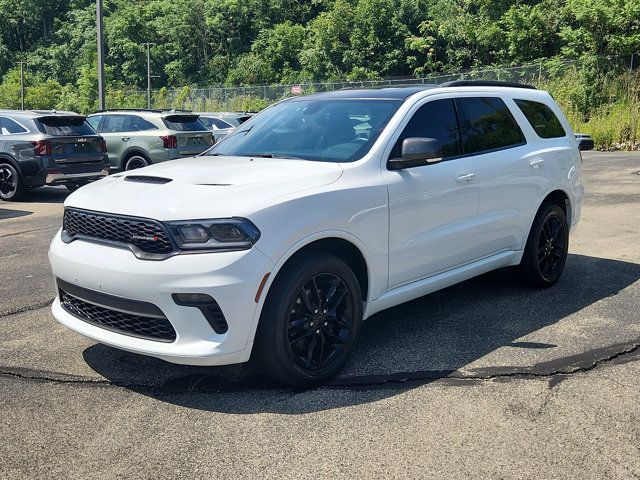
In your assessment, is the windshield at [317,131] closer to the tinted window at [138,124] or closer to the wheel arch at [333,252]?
the wheel arch at [333,252]

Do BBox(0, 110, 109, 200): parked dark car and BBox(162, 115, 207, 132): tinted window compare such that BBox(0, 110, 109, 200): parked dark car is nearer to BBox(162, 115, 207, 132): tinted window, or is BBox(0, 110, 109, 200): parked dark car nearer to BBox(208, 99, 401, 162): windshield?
BBox(162, 115, 207, 132): tinted window

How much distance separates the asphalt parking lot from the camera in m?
3.16

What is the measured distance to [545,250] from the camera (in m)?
6.04

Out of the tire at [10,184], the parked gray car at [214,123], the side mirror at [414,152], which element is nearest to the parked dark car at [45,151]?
the tire at [10,184]

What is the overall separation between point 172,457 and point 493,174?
3279mm

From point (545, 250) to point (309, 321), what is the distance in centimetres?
293

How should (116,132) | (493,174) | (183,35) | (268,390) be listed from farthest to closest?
(183,35) → (116,132) → (493,174) → (268,390)

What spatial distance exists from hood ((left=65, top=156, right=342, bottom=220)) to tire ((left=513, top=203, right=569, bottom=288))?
2356mm

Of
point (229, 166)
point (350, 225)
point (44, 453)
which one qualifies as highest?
point (229, 166)

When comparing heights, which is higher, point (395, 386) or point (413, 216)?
point (413, 216)

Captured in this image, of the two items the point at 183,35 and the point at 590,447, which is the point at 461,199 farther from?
the point at 183,35

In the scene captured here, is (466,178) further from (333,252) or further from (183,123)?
(183,123)

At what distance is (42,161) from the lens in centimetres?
1227

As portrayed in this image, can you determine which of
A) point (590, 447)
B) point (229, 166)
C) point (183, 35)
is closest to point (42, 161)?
point (229, 166)
